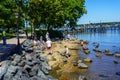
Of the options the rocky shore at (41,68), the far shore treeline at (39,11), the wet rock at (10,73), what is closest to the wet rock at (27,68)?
the rocky shore at (41,68)

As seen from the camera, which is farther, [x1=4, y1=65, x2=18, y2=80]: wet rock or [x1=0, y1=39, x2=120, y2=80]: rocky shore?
[x1=0, y1=39, x2=120, y2=80]: rocky shore

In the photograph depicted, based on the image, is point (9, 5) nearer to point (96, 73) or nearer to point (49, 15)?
point (49, 15)

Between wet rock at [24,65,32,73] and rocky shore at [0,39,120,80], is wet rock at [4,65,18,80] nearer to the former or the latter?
rocky shore at [0,39,120,80]

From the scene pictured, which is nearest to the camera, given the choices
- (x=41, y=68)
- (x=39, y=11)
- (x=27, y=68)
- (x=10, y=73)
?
(x=10, y=73)

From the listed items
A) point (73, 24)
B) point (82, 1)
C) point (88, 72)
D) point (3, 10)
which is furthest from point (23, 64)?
point (82, 1)

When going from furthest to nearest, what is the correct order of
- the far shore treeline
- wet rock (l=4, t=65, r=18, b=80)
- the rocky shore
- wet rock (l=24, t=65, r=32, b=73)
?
the far shore treeline < wet rock (l=24, t=65, r=32, b=73) < the rocky shore < wet rock (l=4, t=65, r=18, b=80)

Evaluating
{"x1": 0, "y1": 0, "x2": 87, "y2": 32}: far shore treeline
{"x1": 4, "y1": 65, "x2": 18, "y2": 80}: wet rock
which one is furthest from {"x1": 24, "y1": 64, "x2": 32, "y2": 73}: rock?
{"x1": 0, "y1": 0, "x2": 87, "y2": 32}: far shore treeline

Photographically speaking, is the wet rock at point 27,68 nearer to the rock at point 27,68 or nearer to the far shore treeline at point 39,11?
the rock at point 27,68

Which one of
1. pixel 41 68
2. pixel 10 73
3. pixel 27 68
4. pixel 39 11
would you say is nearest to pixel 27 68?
pixel 27 68

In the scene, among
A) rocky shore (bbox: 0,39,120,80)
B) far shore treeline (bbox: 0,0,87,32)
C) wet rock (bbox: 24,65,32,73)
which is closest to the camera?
rocky shore (bbox: 0,39,120,80)

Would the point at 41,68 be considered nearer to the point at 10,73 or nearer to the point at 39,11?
the point at 10,73

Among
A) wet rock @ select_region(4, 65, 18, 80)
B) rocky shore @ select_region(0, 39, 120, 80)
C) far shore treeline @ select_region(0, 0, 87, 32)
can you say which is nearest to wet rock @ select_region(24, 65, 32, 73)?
rocky shore @ select_region(0, 39, 120, 80)

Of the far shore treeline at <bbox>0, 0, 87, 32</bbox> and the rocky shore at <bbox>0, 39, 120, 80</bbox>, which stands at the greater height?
the far shore treeline at <bbox>0, 0, 87, 32</bbox>

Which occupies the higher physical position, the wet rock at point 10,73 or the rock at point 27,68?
the wet rock at point 10,73
